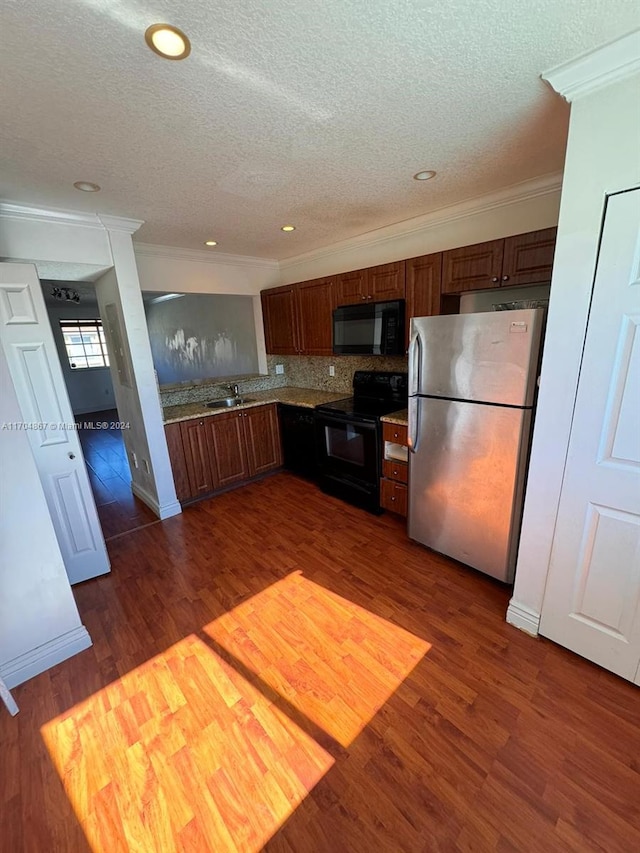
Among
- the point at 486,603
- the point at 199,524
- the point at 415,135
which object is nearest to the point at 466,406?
the point at 486,603

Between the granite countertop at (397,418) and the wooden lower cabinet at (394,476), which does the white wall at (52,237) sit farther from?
the wooden lower cabinet at (394,476)

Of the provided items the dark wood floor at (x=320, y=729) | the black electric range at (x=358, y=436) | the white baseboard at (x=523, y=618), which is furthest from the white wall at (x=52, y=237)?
the white baseboard at (x=523, y=618)

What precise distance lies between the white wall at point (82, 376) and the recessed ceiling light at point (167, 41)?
24.5ft

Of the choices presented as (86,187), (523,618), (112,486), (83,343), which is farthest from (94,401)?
(523,618)

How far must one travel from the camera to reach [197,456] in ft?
10.9

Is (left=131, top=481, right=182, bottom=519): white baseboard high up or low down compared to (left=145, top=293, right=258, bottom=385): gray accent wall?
down

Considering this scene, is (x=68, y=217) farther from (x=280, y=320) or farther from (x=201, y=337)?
(x=280, y=320)

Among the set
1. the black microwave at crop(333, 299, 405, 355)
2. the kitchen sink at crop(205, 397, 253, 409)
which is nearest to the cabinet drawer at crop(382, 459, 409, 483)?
the black microwave at crop(333, 299, 405, 355)

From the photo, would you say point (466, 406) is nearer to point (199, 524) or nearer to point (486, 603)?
point (486, 603)

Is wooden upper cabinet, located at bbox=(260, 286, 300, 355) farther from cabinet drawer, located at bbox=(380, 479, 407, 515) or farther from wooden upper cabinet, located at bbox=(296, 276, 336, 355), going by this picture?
cabinet drawer, located at bbox=(380, 479, 407, 515)

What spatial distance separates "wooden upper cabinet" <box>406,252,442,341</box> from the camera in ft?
8.35

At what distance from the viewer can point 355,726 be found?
142cm

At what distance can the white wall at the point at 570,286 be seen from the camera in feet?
4.09

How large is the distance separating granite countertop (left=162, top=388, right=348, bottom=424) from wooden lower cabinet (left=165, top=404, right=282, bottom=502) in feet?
0.19
